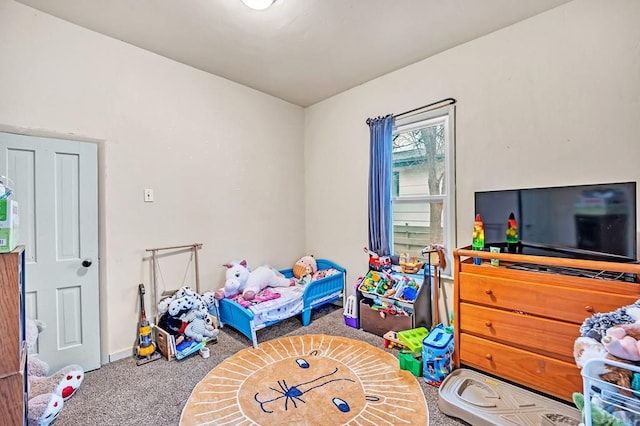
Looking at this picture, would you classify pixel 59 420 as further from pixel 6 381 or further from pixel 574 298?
pixel 574 298

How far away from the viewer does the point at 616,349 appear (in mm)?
1098

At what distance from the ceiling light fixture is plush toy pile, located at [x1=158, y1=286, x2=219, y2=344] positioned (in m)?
2.33

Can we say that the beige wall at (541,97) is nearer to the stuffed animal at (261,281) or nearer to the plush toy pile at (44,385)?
the stuffed animal at (261,281)

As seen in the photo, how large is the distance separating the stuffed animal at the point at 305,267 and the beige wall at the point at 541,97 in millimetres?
1761

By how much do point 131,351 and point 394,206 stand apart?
2.81 metres

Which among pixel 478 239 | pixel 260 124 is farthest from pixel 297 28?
pixel 478 239

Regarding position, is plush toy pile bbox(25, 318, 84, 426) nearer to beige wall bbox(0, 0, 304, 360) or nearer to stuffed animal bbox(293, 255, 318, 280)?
beige wall bbox(0, 0, 304, 360)

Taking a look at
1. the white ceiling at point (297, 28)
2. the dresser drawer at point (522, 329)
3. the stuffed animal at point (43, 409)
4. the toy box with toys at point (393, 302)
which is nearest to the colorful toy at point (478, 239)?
the dresser drawer at point (522, 329)

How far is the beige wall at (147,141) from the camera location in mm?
Result: 2045

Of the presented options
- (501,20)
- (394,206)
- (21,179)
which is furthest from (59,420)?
(501,20)

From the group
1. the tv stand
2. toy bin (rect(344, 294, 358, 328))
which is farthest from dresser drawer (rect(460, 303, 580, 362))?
toy bin (rect(344, 294, 358, 328))

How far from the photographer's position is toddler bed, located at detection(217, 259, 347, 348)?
2562 millimetres

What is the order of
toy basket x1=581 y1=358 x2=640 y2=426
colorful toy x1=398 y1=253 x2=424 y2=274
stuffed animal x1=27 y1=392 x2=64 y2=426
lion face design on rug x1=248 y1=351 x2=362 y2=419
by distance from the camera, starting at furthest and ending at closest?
colorful toy x1=398 y1=253 x2=424 y2=274, lion face design on rug x1=248 y1=351 x2=362 y2=419, stuffed animal x1=27 y1=392 x2=64 y2=426, toy basket x1=581 y1=358 x2=640 y2=426

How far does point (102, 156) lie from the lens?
2324 millimetres
